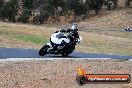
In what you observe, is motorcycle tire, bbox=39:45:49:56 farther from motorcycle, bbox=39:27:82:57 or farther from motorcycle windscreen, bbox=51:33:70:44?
motorcycle windscreen, bbox=51:33:70:44

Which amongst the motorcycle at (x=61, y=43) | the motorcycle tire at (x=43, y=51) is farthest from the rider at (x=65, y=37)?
the motorcycle tire at (x=43, y=51)

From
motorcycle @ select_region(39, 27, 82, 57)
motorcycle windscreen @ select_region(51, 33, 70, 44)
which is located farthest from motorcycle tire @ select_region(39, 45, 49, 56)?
motorcycle windscreen @ select_region(51, 33, 70, 44)

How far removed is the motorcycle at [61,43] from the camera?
23594 mm

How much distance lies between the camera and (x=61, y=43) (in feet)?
78.0

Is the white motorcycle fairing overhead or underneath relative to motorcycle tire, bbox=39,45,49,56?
overhead

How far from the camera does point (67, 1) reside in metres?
91.3

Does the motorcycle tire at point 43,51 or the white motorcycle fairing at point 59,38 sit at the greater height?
the white motorcycle fairing at point 59,38

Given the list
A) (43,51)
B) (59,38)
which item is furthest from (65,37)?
(43,51)

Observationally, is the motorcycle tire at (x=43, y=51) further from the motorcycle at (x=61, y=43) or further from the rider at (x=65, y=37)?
the rider at (x=65, y=37)

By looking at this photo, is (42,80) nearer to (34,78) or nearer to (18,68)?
(34,78)

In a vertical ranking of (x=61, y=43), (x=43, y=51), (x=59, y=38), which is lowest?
(x=43, y=51)

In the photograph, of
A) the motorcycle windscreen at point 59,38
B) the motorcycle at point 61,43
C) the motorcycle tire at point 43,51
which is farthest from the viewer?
the motorcycle windscreen at point 59,38

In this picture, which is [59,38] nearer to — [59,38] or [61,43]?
[59,38]

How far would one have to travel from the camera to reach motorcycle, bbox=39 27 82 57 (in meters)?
23.6
